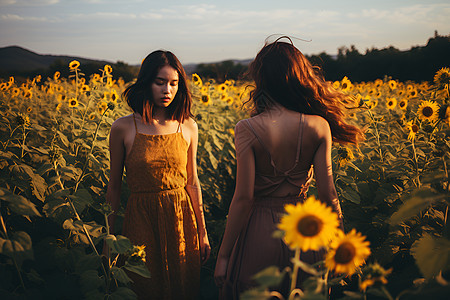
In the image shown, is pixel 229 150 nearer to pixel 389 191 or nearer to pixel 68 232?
pixel 389 191

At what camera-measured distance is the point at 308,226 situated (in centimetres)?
84

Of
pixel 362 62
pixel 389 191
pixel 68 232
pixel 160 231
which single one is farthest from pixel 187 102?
pixel 362 62

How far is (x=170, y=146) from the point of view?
219cm

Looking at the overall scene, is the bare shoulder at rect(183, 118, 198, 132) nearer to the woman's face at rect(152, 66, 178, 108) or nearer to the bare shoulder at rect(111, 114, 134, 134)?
the woman's face at rect(152, 66, 178, 108)

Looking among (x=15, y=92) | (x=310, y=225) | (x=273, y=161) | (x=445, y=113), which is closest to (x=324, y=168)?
(x=273, y=161)

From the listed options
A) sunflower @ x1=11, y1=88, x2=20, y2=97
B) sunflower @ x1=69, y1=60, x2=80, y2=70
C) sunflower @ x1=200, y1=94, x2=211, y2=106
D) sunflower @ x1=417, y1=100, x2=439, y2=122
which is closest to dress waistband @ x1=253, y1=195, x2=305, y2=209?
sunflower @ x1=417, y1=100, x2=439, y2=122

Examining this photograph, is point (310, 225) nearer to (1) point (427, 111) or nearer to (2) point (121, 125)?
(2) point (121, 125)

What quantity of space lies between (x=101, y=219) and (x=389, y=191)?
227 centimetres

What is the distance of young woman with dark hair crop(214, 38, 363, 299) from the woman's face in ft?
2.24

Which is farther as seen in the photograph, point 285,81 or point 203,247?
point 203,247

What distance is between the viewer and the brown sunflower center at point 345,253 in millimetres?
869

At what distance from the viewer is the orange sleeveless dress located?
2.12 meters

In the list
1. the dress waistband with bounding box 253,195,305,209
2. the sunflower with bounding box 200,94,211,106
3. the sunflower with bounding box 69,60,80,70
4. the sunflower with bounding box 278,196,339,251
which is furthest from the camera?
the sunflower with bounding box 200,94,211,106

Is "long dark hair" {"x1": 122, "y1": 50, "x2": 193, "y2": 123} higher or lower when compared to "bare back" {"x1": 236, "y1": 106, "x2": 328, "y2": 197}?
higher
